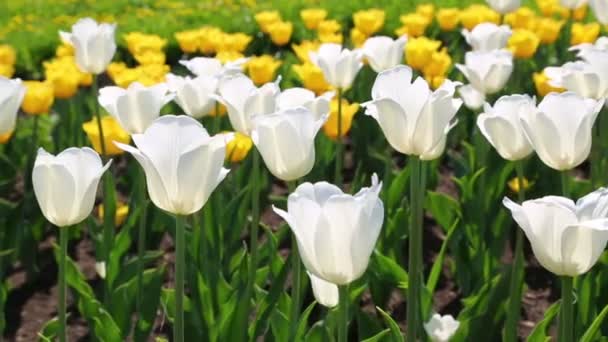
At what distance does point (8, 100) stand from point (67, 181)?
2.37ft

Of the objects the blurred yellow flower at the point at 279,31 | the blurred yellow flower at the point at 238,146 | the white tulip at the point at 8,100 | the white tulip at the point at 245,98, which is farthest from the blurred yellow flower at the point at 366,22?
→ the white tulip at the point at 8,100

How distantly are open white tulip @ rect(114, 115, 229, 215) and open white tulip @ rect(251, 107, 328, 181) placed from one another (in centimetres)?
28

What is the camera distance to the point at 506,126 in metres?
2.57

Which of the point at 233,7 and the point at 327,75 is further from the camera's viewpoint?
the point at 233,7

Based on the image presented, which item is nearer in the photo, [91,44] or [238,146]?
[238,146]

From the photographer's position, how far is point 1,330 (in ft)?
10.8

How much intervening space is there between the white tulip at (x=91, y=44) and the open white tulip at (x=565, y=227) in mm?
2186

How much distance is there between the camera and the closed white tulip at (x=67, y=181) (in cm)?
220

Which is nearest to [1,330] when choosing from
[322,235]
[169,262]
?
[169,262]

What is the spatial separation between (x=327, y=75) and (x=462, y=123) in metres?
1.57

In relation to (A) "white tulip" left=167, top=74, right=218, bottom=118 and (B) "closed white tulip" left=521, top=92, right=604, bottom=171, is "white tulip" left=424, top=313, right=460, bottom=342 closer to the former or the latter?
(B) "closed white tulip" left=521, top=92, right=604, bottom=171

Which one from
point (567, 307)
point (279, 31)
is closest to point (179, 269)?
point (567, 307)

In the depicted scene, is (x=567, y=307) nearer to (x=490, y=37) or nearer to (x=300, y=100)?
(x=300, y=100)

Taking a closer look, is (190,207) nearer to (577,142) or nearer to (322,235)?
(322,235)
